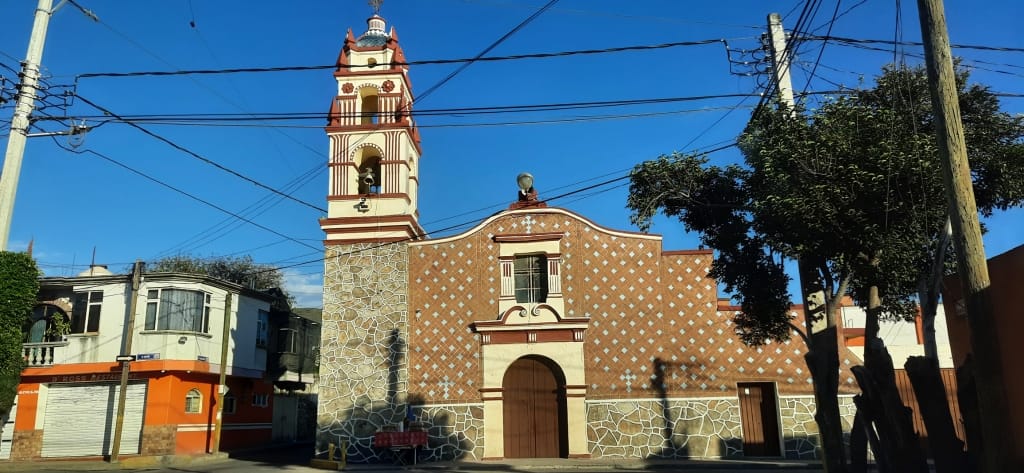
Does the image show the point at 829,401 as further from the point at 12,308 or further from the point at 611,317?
the point at 12,308

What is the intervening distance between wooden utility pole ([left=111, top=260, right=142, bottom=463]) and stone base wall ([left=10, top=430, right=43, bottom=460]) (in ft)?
9.13

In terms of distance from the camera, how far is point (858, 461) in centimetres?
1199

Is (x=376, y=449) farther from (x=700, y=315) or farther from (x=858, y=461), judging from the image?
(x=858, y=461)

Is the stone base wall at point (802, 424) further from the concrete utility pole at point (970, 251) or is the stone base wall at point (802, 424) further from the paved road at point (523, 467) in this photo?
the concrete utility pole at point (970, 251)

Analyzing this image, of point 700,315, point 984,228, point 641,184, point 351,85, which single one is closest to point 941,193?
point 984,228

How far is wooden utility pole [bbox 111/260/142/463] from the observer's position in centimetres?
2256

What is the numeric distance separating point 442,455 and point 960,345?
13.0 metres

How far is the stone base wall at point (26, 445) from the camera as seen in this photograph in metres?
24.0

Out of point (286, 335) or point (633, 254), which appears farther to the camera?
point (286, 335)

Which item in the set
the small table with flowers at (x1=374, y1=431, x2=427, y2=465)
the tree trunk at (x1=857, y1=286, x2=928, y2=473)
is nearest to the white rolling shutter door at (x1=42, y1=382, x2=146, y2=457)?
the small table with flowers at (x1=374, y1=431, x2=427, y2=465)

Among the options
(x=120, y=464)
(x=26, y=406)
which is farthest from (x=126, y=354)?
(x=26, y=406)

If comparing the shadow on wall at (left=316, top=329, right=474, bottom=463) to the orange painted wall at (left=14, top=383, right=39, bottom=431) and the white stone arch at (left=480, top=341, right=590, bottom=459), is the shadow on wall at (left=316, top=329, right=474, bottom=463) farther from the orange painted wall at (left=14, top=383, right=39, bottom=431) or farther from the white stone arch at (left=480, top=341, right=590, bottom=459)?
the orange painted wall at (left=14, top=383, right=39, bottom=431)

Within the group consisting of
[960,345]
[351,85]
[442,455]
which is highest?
[351,85]

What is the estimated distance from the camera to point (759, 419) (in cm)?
1941
